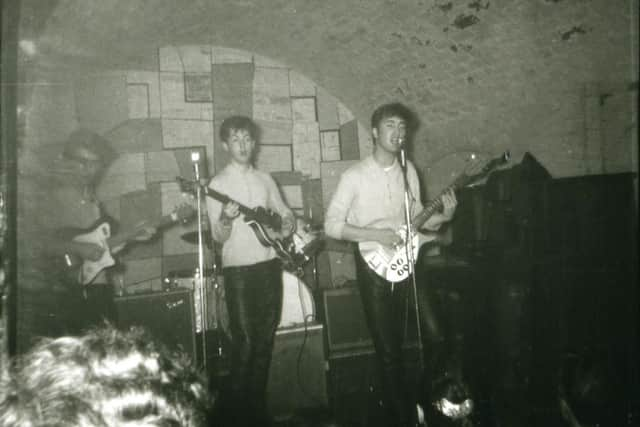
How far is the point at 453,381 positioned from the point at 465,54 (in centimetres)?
278

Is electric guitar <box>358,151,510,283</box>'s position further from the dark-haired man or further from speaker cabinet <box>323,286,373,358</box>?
the dark-haired man

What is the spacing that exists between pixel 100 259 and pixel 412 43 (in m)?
3.34

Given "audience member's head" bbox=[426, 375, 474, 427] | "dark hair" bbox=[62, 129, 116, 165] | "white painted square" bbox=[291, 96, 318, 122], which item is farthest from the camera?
"white painted square" bbox=[291, 96, 318, 122]

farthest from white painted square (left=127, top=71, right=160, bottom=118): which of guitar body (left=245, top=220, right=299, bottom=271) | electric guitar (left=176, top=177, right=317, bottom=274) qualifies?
guitar body (left=245, top=220, right=299, bottom=271)

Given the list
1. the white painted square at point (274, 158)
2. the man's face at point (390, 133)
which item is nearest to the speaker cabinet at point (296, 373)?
the man's face at point (390, 133)

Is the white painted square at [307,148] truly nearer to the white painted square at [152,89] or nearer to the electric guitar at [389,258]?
the white painted square at [152,89]

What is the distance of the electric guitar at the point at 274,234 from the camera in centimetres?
386

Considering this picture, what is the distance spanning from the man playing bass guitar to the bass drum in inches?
7.2

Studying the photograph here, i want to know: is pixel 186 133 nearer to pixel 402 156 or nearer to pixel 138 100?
pixel 138 100

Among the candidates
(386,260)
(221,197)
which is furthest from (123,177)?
(386,260)

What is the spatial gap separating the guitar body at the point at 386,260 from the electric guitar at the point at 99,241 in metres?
1.72

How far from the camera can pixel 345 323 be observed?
4.01 meters

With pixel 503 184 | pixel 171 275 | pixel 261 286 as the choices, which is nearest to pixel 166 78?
pixel 171 275

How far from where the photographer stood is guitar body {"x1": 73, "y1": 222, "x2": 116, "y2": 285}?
3770 mm
